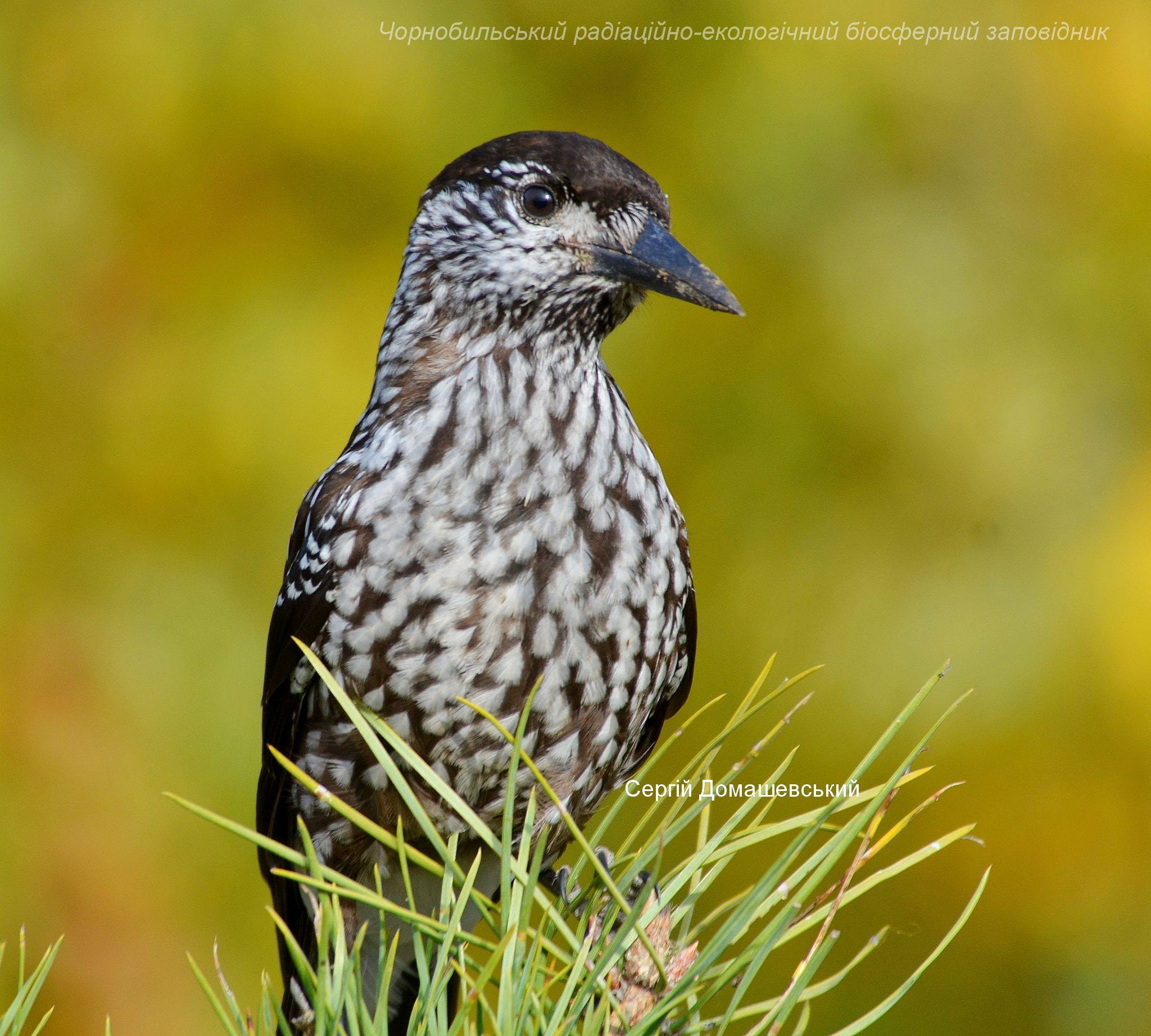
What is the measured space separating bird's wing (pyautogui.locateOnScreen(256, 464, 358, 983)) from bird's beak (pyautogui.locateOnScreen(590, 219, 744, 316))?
0.68 m

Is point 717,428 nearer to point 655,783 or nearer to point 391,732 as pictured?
point 655,783

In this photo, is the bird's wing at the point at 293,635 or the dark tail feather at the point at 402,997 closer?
the bird's wing at the point at 293,635

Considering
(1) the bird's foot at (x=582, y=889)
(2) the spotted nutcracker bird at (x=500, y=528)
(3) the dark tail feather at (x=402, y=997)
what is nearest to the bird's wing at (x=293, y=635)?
(2) the spotted nutcracker bird at (x=500, y=528)

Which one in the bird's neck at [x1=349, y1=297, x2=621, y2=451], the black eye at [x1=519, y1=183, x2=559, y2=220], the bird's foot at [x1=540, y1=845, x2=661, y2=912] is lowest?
the bird's foot at [x1=540, y1=845, x2=661, y2=912]

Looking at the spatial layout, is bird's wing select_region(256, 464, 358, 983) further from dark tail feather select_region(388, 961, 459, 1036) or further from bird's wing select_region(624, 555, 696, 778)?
bird's wing select_region(624, 555, 696, 778)

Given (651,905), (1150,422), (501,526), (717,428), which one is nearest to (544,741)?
(501,526)

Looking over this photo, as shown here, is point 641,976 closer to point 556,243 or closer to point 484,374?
point 484,374

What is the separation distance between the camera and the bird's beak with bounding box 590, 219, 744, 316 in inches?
91.3

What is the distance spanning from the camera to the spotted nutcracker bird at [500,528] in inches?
91.7

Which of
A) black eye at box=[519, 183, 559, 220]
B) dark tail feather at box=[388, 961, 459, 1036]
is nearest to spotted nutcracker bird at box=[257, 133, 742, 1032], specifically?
black eye at box=[519, 183, 559, 220]
